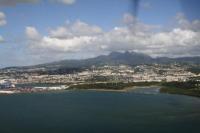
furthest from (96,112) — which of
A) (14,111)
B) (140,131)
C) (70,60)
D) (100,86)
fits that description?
(70,60)

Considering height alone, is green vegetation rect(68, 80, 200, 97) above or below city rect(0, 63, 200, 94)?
below

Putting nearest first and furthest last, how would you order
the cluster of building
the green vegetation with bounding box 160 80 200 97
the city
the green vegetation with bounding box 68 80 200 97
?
the green vegetation with bounding box 160 80 200 97 → the green vegetation with bounding box 68 80 200 97 → the city → the cluster of building

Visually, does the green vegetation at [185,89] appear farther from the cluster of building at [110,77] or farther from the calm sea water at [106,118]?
the cluster of building at [110,77]

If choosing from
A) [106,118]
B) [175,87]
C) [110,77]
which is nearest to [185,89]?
[175,87]

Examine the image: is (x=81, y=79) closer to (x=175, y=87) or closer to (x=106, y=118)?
(x=175, y=87)

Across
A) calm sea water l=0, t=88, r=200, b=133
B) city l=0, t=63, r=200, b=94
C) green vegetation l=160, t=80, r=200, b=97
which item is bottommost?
calm sea water l=0, t=88, r=200, b=133

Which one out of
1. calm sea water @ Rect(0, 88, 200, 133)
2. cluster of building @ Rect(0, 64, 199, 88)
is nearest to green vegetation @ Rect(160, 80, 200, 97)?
calm sea water @ Rect(0, 88, 200, 133)

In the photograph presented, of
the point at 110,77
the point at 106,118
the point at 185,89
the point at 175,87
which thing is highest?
the point at 110,77

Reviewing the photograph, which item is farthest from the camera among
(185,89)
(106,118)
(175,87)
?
(175,87)

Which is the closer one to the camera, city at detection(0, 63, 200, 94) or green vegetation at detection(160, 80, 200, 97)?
green vegetation at detection(160, 80, 200, 97)

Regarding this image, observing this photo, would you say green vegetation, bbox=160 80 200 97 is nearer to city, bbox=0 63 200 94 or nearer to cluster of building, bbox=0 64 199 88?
city, bbox=0 63 200 94

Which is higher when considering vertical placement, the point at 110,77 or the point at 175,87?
the point at 110,77
